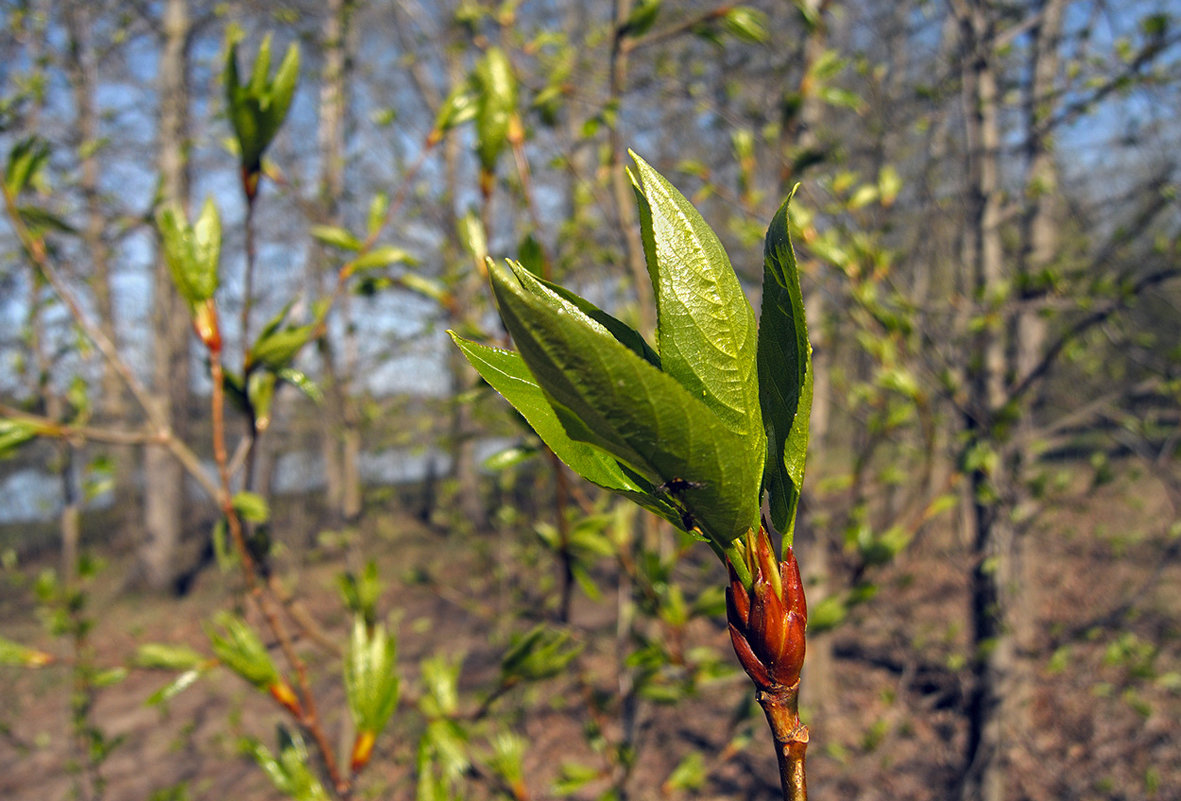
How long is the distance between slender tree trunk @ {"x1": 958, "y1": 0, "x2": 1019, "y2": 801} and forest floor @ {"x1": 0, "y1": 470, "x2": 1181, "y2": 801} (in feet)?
0.46

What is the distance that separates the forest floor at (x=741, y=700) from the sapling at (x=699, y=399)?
4.40 ft

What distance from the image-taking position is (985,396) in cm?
312

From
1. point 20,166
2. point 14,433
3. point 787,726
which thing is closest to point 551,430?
point 787,726

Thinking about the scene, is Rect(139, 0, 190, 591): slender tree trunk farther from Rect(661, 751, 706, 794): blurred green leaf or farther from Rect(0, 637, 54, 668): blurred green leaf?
Rect(661, 751, 706, 794): blurred green leaf

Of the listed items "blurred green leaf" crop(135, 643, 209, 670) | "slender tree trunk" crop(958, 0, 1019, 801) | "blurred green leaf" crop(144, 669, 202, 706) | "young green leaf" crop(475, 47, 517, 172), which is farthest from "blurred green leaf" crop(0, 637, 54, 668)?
"slender tree trunk" crop(958, 0, 1019, 801)

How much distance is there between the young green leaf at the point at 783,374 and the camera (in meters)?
0.40

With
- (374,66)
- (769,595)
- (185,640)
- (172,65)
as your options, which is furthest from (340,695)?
(172,65)

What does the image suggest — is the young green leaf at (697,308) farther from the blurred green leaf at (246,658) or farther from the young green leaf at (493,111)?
the young green leaf at (493,111)

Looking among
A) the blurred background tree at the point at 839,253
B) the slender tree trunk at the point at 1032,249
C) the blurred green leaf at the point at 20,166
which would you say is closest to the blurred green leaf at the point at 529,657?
the blurred background tree at the point at 839,253

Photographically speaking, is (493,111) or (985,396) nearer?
(493,111)

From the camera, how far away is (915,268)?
21.7 feet

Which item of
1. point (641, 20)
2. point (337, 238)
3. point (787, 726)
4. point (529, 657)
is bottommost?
point (529, 657)

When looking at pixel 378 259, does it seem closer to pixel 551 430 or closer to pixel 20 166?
pixel 20 166

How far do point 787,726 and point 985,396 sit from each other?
3140mm
